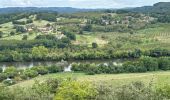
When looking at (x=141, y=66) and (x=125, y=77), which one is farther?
(x=141, y=66)

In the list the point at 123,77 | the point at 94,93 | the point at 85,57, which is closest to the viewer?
the point at 94,93

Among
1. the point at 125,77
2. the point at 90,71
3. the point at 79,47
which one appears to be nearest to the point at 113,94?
the point at 125,77

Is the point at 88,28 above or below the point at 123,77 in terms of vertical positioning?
above

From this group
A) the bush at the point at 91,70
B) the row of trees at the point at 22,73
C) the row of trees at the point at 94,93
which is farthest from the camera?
the bush at the point at 91,70

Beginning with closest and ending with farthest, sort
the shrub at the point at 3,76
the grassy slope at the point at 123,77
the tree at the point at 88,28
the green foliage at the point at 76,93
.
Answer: the green foliage at the point at 76,93 → the grassy slope at the point at 123,77 → the shrub at the point at 3,76 → the tree at the point at 88,28

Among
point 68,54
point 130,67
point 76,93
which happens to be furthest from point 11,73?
point 76,93

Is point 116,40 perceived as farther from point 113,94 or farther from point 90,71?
point 113,94

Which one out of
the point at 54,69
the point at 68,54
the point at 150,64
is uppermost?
the point at 150,64

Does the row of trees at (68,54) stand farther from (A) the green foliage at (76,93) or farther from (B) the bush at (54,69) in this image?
(A) the green foliage at (76,93)

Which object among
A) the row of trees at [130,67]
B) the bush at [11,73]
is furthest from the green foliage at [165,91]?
the bush at [11,73]

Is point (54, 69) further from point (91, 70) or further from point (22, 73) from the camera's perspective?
point (91, 70)

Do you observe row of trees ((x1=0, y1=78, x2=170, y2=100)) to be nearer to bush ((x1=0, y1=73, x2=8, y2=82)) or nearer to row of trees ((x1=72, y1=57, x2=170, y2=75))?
bush ((x1=0, y1=73, x2=8, y2=82))
